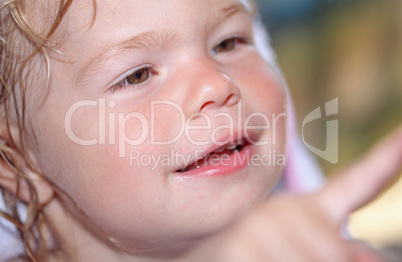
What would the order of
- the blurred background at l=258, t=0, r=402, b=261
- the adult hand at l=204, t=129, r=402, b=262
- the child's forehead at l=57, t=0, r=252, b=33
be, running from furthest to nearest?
the blurred background at l=258, t=0, r=402, b=261 → the adult hand at l=204, t=129, r=402, b=262 → the child's forehead at l=57, t=0, r=252, b=33

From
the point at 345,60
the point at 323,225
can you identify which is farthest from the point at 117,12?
the point at 345,60

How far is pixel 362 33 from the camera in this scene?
1.00m

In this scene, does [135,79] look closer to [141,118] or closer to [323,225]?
[141,118]

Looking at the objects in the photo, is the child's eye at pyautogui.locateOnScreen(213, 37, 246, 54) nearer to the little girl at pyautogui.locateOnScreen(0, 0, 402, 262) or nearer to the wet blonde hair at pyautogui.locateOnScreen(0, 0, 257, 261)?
the little girl at pyautogui.locateOnScreen(0, 0, 402, 262)

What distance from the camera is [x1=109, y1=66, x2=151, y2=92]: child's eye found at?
438 mm

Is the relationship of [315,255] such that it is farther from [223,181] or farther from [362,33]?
[362,33]

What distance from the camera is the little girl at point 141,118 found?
421 mm

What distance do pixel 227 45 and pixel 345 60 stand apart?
568 millimetres

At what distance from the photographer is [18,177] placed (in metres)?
0.49

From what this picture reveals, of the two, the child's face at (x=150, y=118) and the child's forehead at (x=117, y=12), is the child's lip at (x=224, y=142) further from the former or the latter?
the child's forehead at (x=117, y=12)

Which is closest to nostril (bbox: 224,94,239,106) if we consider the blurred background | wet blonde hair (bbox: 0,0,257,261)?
wet blonde hair (bbox: 0,0,257,261)

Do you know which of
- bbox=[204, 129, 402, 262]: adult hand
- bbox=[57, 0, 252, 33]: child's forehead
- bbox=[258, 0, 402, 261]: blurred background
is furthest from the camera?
bbox=[258, 0, 402, 261]: blurred background

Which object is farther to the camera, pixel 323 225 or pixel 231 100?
pixel 323 225

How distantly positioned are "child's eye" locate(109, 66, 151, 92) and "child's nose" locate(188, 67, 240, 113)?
4 centimetres
